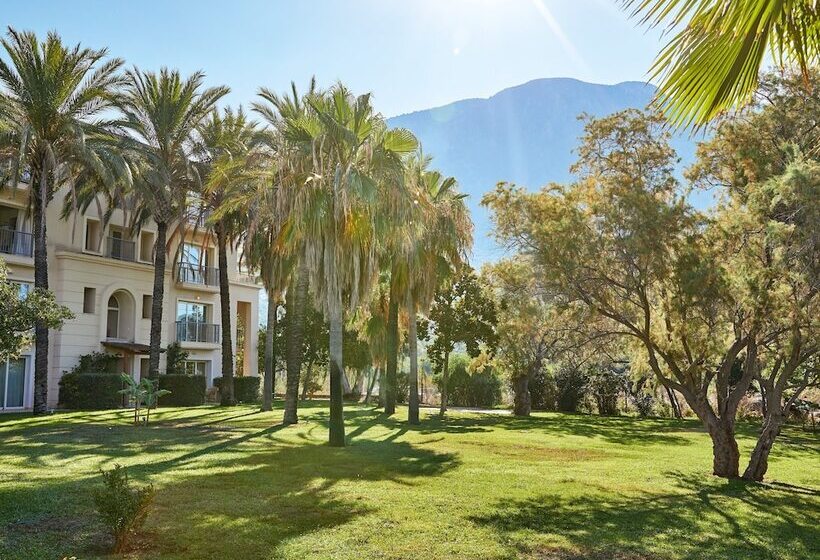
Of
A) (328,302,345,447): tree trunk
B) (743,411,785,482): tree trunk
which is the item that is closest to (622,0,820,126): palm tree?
(743,411,785,482): tree trunk

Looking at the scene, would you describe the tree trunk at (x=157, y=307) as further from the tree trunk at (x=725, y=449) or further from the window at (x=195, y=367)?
the tree trunk at (x=725, y=449)

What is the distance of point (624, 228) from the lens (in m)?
12.6

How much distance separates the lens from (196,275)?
3622 centimetres

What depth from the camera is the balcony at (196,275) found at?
3512 centimetres

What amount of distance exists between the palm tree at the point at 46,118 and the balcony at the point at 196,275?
10.9 metres

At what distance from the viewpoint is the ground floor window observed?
26539 mm

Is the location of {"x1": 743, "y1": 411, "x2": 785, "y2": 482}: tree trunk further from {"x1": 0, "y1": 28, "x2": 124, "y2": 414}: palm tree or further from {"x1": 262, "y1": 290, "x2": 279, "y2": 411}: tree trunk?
{"x1": 0, "y1": 28, "x2": 124, "y2": 414}: palm tree

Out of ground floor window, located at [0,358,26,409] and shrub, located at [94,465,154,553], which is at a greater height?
ground floor window, located at [0,358,26,409]

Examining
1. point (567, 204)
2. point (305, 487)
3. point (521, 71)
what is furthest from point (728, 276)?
point (305, 487)

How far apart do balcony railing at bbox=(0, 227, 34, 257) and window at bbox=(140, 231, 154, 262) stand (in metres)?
6.93

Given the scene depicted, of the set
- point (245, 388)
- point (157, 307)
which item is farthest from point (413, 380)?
point (245, 388)

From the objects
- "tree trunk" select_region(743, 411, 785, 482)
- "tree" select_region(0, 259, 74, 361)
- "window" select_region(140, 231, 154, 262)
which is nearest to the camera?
"tree" select_region(0, 259, 74, 361)

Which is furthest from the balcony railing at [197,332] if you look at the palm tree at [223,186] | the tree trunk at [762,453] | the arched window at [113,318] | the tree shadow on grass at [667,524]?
the tree trunk at [762,453]

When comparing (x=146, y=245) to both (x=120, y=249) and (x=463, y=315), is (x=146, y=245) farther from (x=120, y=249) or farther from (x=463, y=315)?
(x=463, y=315)
